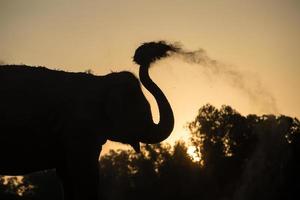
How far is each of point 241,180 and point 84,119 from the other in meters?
48.0

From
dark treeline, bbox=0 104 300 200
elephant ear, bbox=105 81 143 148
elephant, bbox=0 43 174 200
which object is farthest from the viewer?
dark treeline, bbox=0 104 300 200

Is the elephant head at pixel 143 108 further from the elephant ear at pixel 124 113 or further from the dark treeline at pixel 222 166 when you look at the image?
the dark treeline at pixel 222 166

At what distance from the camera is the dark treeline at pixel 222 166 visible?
56.7 metres

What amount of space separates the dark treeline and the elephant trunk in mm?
35904

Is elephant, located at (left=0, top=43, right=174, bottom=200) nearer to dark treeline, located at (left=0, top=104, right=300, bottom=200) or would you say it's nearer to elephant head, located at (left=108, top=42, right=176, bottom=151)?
elephant head, located at (left=108, top=42, right=176, bottom=151)

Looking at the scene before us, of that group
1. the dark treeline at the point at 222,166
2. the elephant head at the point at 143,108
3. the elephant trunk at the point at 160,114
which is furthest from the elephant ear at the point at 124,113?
the dark treeline at the point at 222,166

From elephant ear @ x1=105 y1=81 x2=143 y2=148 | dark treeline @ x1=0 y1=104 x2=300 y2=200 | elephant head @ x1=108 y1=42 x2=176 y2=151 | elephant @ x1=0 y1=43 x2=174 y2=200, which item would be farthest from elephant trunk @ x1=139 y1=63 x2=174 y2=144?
dark treeline @ x1=0 y1=104 x2=300 y2=200

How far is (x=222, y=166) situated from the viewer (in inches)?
2422

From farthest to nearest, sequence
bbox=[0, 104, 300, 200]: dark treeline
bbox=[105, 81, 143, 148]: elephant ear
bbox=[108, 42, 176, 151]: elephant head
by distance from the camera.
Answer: bbox=[0, 104, 300, 200]: dark treeline < bbox=[108, 42, 176, 151]: elephant head < bbox=[105, 81, 143, 148]: elephant ear

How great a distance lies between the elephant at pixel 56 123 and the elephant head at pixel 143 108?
0.32m

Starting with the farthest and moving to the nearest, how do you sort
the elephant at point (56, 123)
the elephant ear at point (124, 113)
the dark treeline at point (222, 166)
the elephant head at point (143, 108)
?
the dark treeline at point (222, 166) < the elephant head at point (143, 108) < the elephant ear at point (124, 113) < the elephant at point (56, 123)

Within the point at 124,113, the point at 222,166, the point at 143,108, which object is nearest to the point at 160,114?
the point at 143,108

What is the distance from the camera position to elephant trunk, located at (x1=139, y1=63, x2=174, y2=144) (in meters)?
14.4

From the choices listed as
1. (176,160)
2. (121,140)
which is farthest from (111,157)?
(121,140)
